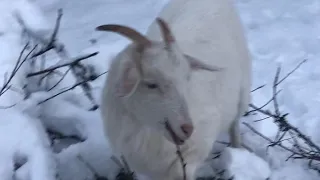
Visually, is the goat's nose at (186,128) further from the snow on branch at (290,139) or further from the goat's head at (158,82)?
the snow on branch at (290,139)

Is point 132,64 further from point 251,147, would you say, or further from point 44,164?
point 251,147

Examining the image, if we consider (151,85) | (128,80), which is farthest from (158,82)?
(128,80)

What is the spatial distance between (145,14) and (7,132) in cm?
294

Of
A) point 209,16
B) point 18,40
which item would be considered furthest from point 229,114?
point 18,40

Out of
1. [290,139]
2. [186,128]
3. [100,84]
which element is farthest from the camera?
[100,84]

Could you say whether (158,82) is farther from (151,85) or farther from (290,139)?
(290,139)

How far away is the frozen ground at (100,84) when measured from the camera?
159 inches

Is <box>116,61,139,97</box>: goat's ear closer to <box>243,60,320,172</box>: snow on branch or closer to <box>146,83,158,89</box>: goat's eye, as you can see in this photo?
<box>146,83,158,89</box>: goat's eye

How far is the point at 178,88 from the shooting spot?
3283 millimetres

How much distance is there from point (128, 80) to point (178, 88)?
0.75 ft

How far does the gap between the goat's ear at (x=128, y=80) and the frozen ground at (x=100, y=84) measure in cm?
74

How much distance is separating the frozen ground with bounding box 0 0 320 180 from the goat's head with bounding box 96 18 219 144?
769mm

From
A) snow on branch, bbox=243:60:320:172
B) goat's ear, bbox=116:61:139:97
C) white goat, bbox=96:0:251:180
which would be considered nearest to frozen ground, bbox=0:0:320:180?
snow on branch, bbox=243:60:320:172

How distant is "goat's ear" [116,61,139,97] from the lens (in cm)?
332
